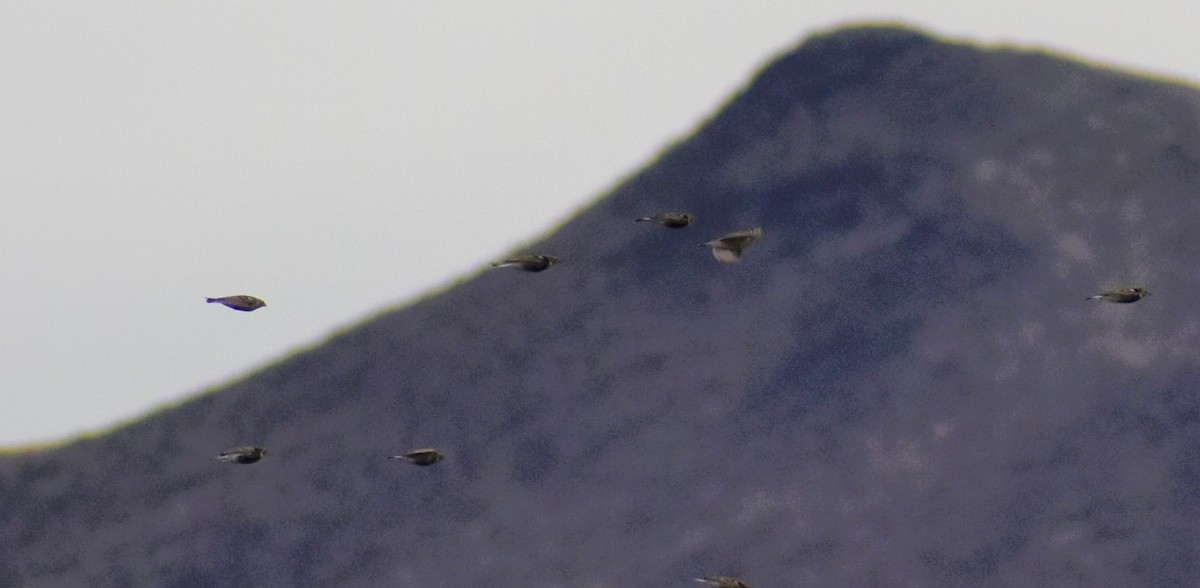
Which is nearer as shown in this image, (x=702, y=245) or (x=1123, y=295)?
(x=1123, y=295)

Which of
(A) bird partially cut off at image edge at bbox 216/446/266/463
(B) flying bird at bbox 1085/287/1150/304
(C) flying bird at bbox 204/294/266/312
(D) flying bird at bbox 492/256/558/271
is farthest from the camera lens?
(A) bird partially cut off at image edge at bbox 216/446/266/463

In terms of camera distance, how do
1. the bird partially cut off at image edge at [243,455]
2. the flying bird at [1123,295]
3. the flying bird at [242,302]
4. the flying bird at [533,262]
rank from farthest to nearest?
1. the bird partially cut off at image edge at [243,455]
2. the flying bird at [533,262]
3. the flying bird at [1123,295]
4. the flying bird at [242,302]

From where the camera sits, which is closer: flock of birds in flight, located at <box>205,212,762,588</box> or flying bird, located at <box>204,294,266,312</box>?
flying bird, located at <box>204,294,266,312</box>

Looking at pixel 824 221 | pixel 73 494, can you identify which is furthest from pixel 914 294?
pixel 73 494

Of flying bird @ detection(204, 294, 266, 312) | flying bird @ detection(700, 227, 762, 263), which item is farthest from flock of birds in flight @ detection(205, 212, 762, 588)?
flying bird @ detection(204, 294, 266, 312)

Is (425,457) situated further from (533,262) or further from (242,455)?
(533,262)

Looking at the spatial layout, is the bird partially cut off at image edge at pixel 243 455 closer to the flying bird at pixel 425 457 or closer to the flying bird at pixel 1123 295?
the flying bird at pixel 425 457

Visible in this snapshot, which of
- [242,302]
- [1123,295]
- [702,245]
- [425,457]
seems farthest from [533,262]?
[1123,295]

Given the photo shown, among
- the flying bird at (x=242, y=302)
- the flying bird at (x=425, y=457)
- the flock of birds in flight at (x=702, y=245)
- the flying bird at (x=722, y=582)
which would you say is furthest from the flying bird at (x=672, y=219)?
the flying bird at (x=242, y=302)

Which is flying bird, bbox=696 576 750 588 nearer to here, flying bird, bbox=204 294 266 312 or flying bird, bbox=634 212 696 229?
flying bird, bbox=634 212 696 229
